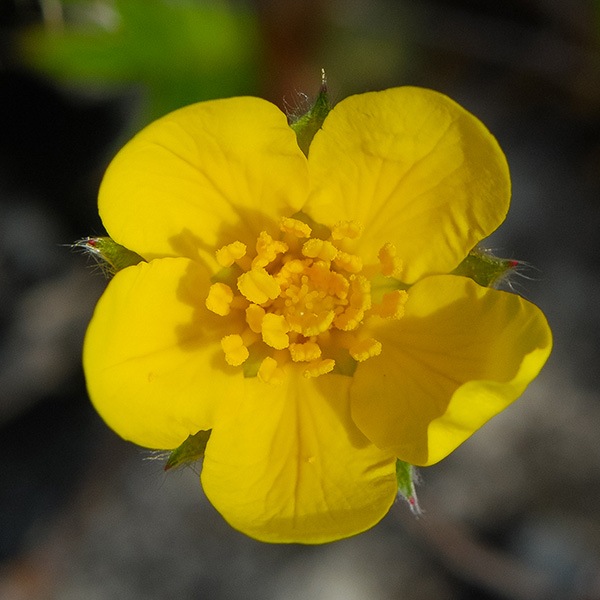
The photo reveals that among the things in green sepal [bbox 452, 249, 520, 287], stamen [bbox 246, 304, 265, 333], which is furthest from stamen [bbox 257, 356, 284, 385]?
green sepal [bbox 452, 249, 520, 287]

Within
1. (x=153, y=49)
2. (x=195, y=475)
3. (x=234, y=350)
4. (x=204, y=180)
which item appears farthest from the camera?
(x=195, y=475)

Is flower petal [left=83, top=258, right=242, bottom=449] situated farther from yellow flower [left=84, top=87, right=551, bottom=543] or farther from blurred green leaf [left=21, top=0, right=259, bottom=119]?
blurred green leaf [left=21, top=0, right=259, bottom=119]

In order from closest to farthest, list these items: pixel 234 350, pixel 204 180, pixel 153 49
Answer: pixel 234 350
pixel 204 180
pixel 153 49

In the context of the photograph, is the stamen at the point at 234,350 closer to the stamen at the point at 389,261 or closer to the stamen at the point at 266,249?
the stamen at the point at 266,249

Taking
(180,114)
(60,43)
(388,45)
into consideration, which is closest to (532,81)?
(388,45)

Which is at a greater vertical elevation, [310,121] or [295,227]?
[310,121]

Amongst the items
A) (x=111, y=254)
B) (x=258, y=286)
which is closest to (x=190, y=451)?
(x=258, y=286)

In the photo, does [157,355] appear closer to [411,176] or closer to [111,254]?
[111,254]
